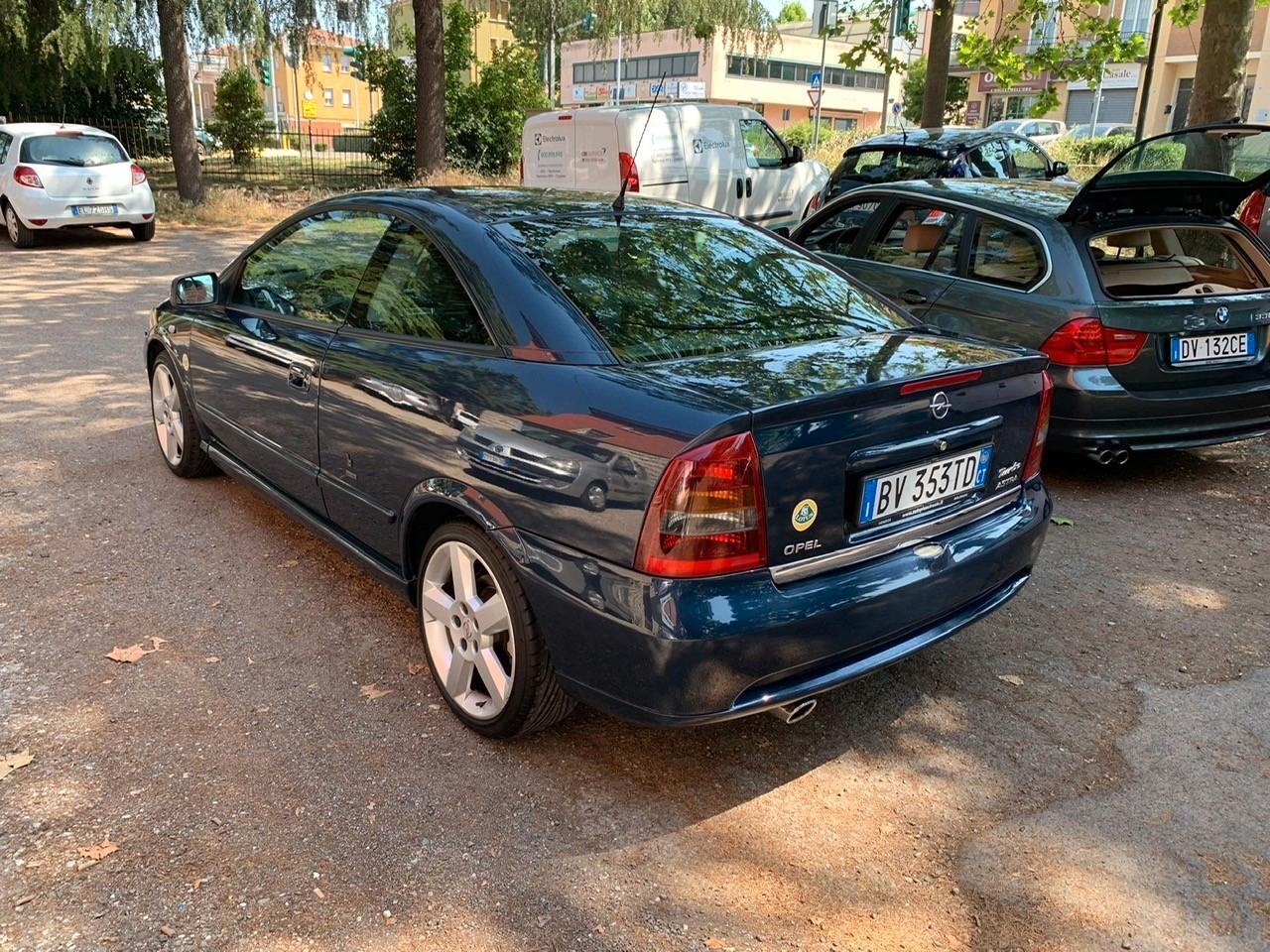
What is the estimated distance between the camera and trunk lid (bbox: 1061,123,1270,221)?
5.08 metres

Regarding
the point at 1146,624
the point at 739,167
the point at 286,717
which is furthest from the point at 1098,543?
the point at 739,167

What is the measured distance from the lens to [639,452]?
8.41 ft

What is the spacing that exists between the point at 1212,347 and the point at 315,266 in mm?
4303

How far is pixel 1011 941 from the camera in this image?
2.43 meters

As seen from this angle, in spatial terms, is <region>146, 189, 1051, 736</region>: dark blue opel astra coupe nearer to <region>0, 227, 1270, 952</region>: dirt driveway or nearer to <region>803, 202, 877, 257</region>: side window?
<region>0, 227, 1270, 952</region>: dirt driveway

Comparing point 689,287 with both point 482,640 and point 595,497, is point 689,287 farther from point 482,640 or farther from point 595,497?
point 482,640

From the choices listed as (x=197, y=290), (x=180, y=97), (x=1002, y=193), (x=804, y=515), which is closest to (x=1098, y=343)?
(x=1002, y=193)

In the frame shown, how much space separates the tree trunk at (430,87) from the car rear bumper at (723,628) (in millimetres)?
18770

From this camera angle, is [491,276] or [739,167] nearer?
[491,276]

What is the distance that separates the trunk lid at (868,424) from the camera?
2602 mm

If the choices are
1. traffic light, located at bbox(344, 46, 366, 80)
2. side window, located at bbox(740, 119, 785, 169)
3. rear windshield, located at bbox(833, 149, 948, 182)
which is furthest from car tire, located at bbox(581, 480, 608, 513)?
traffic light, located at bbox(344, 46, 366, 80)

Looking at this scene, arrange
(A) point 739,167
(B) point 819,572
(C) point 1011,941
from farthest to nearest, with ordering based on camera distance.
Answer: (A) point 739,167 < (B) point 819,572 < (C) point 1011,941

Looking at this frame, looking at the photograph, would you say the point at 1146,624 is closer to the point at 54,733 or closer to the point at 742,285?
the point at 742,285

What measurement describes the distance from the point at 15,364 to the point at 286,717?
631 cm
